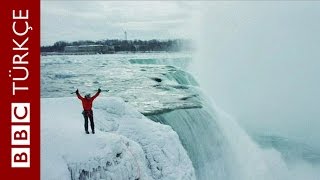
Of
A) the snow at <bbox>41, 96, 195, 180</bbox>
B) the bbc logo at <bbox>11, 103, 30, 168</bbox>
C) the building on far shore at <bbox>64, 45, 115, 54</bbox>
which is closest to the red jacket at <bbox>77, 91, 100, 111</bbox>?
the snow at <bbox>41, 96, 195, 180</bbox>

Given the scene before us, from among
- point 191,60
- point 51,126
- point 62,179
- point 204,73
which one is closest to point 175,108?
point 51,126

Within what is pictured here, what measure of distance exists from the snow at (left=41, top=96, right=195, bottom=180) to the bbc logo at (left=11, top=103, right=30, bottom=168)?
3.57 ft

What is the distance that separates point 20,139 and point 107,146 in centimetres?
253

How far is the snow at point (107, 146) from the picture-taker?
25.0ft

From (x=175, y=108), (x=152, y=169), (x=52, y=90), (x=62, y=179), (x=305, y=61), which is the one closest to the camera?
(x=62, y=179)

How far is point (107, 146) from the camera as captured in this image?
8.34 m

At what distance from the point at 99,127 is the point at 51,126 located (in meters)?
1.39

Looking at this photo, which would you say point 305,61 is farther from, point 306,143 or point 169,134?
point 169,134

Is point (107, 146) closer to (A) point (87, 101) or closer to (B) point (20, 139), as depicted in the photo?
(A) point (87, 101)

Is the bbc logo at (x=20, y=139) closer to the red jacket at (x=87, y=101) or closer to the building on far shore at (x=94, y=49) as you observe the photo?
the red jacket at (x=87, y=101)

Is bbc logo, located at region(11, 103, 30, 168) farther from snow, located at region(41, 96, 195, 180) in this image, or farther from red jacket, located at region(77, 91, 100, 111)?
red jacket, located at region(77, 91, 100, 111)

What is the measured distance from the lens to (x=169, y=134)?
10523 mm

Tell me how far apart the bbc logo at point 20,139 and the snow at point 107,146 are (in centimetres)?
109

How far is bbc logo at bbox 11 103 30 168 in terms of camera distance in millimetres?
5941
